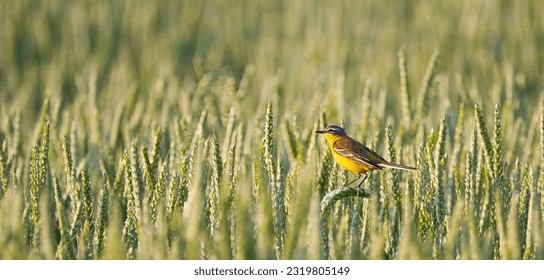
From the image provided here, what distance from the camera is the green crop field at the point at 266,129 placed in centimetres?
150

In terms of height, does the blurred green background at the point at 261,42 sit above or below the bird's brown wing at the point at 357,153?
above

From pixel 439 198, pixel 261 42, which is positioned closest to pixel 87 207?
pixel 439 198

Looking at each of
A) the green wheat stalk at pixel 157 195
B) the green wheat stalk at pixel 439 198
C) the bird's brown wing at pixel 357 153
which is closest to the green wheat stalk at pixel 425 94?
the green wheat stalk at pixel 439 198

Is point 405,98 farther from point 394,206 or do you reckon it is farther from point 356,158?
point 356,158

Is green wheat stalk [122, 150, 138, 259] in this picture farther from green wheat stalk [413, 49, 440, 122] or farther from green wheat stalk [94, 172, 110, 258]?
green wheat stalk [413, 49, 440, 122]

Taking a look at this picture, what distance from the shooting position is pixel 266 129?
164 cm

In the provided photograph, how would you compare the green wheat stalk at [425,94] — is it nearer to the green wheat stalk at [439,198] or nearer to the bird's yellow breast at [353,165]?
the green wheat stalk at [439,198]

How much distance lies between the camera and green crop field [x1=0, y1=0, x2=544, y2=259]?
4.91 feet

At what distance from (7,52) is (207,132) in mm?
2692

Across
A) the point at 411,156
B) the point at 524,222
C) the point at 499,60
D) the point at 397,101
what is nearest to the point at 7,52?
the point at 397,101

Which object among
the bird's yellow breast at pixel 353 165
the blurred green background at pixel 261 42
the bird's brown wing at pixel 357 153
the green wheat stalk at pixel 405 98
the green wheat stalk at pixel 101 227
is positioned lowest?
the green wheat stalk at pixel 101 227

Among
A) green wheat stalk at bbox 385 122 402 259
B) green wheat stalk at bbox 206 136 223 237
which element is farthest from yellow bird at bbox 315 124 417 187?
green wheat stalk at bbox 206 136 223 237
